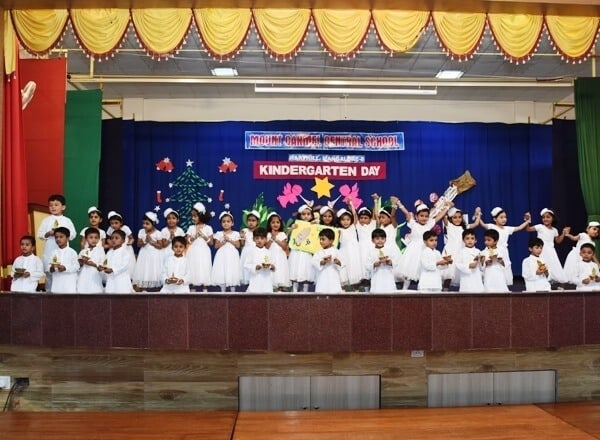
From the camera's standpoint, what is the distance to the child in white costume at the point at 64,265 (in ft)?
17.4

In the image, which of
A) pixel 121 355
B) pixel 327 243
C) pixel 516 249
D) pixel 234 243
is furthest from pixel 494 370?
pixel 516 249

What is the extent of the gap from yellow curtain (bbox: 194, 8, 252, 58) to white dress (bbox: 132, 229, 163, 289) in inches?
117

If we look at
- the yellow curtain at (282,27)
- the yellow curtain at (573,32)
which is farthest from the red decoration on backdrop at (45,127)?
the yellow curtain at (573,32)

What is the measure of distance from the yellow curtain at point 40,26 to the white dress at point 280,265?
9.91ft

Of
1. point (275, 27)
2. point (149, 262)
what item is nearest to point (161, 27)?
point (275, 27)

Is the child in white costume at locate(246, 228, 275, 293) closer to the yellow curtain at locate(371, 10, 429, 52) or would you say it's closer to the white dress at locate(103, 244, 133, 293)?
the white dress at locate(103, 244, 133, 293)

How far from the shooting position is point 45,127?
21.6 feet

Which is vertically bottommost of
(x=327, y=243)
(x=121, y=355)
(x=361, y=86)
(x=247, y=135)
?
(x=121, y=355)

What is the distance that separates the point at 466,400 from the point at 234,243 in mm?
3309

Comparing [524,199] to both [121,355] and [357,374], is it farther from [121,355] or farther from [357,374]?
[121,355]

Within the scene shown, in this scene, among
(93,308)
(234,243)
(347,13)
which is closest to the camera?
(93,308)

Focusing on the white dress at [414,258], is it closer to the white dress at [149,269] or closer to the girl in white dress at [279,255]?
the girl in white dress at [279,255]

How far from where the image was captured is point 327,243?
17.8 feet

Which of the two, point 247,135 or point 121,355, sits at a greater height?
point 247,135
